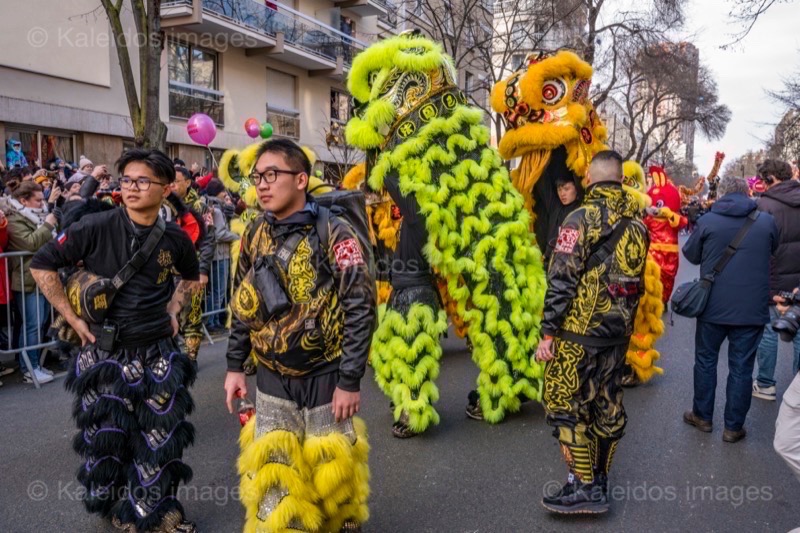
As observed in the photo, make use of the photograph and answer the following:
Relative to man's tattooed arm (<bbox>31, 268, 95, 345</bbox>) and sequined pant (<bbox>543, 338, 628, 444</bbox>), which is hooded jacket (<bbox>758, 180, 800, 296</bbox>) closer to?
sequined pant (<bbox>543, 338, 628, 444</bbox>)

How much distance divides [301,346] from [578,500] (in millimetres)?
1858

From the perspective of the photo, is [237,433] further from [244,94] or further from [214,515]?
[244,94]

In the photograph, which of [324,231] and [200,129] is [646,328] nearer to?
[324,231]

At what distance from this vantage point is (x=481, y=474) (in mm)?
4023

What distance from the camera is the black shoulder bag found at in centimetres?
455

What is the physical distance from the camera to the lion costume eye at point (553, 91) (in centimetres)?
499

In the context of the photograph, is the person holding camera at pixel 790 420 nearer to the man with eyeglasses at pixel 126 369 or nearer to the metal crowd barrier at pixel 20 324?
the man with eyeglasses at pixel 126 369

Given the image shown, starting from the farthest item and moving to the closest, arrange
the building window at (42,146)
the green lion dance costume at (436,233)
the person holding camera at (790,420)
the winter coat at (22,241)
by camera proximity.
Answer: the building window at (42,146)
the winter coat at (22,241)
the green lion dance costume at (436,233)
the person holding camera at (790,420)

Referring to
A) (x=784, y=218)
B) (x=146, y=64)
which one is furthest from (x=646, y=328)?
(x=146, y=64)

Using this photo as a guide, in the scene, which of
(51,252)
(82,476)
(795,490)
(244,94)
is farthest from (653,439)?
(244,94)

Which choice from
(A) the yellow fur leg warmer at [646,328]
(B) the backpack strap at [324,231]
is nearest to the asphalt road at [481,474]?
(A) the yellow fur leg warmer at [646,328]

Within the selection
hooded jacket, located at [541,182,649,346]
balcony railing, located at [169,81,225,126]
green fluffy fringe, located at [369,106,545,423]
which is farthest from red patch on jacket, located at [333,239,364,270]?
balcony railing, located at [169,81,225,126]

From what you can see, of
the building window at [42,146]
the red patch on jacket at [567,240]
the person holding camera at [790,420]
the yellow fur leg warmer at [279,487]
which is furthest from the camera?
the building window at [42,146]

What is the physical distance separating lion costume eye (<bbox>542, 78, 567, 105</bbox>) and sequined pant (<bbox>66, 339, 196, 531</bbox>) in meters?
3.43
